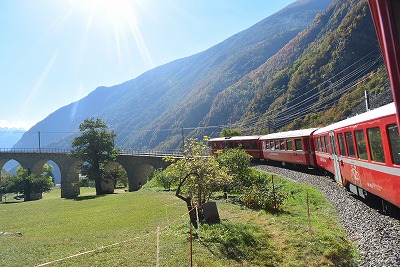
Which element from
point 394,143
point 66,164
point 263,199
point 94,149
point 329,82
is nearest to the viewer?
point 394,143

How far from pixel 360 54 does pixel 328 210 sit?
62933 millimetres

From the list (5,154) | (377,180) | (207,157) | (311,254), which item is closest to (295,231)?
(311,254)

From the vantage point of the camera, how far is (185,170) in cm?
1115

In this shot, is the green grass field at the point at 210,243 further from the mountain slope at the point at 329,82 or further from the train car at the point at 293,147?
the mountain slope at the point at 329,82

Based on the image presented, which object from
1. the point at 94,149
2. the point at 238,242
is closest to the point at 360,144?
the point at 238,242

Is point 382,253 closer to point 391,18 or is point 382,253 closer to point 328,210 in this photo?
point 328,210

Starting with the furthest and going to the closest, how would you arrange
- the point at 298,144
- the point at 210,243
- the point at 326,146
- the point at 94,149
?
the point at 94,149 < the point at 298,144 < the point at 326,146 < the point at 210,243

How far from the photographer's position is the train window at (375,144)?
7893 mm

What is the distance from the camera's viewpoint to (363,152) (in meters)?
9.52

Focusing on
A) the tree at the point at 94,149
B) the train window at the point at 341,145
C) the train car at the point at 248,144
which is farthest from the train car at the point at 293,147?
the tree at the point at 94,149

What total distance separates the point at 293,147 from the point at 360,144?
12.3 metres

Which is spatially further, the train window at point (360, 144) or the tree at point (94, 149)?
the tree at point (94, 149)

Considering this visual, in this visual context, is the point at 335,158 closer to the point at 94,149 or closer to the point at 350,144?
the point at 350,144

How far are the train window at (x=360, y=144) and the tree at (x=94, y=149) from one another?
1360 inches
